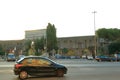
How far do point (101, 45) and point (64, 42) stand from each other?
94.3 ft

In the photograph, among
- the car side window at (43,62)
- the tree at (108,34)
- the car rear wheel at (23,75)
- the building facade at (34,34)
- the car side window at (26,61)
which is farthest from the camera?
the building facade at (34,34)

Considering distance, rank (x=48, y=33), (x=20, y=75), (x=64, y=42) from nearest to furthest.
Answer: (x=20, y=75) < (x=48, y=33) < (x=64, y=42)

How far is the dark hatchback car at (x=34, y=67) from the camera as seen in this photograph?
77.3 ft

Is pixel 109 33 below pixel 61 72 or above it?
above

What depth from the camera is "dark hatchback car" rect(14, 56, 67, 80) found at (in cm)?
2356

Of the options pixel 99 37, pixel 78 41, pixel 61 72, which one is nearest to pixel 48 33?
pixel 99 37

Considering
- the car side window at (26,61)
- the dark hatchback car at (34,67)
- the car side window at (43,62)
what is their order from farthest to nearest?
the car side window at (43,62) → the car side window at (26,61) → the dark hatchback car at (34,67)

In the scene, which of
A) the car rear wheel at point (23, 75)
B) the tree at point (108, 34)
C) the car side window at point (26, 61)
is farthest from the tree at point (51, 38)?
the car rear wheel at point (23, 75)

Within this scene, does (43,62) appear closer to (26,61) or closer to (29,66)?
(29,66)

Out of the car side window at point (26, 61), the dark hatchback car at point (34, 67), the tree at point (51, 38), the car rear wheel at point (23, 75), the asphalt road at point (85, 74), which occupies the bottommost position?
the asphalt road at point (85, 74)

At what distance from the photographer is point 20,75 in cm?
2333

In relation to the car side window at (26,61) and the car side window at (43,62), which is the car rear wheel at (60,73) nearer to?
the car side window at (43,62)

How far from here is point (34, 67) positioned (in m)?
23.8

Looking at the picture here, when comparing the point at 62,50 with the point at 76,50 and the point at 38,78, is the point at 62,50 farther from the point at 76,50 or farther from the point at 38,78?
the point at 38,78
